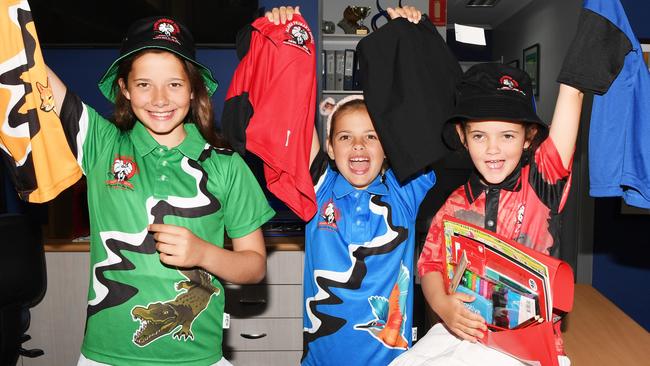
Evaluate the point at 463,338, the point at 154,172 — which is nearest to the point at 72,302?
the point at 154,172

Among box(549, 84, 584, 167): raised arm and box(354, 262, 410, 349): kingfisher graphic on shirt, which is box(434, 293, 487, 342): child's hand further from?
box(549, 84, 584, 167): raised arm

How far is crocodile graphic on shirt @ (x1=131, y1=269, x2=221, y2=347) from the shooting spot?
1.19 meters

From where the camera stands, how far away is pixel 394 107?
142 centimetres

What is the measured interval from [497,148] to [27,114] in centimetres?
110

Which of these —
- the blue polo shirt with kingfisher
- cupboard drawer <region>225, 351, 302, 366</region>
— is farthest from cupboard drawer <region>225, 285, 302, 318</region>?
the blue polo shirt with kingfisher

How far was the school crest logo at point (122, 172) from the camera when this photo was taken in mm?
1226

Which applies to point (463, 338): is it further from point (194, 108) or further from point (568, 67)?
point (194, 108)

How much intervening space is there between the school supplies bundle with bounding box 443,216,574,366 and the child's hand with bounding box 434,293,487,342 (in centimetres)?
2

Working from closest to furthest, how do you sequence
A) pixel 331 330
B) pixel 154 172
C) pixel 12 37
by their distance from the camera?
pixel 12 37, pixel 154 172, pixel 331 330

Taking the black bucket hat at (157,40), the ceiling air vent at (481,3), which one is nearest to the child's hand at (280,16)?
the black bucket hat at (157,40)

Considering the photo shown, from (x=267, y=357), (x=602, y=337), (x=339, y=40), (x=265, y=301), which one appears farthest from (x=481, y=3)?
(x=602, y=337)

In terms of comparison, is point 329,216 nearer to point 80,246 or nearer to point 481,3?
point 80,246

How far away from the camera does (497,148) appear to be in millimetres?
1302

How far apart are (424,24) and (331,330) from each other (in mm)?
904
